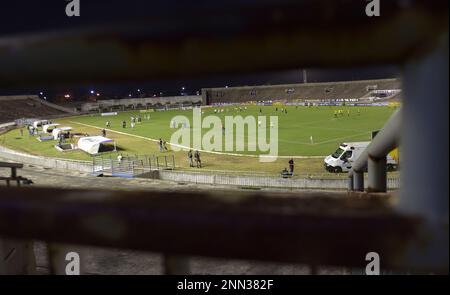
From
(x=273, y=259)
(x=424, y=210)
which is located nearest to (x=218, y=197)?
(x=273, y=259)

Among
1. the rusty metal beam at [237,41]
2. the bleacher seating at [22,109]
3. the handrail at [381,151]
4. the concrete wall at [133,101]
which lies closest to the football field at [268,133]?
the handrail at [381,151]

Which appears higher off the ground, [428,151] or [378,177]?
[428,151]

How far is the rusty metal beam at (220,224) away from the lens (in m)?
1.04

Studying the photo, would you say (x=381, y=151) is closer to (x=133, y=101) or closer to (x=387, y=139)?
(x=387, y=139)

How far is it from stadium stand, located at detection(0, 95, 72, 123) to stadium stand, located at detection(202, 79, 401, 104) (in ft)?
144

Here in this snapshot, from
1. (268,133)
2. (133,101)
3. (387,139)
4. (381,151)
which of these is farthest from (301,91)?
(387,139)

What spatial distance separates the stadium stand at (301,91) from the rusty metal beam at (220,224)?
10156 centimetres

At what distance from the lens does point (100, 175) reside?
24.0m

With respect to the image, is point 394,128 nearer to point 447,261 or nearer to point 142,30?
point 447,261

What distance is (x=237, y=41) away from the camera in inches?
40.3

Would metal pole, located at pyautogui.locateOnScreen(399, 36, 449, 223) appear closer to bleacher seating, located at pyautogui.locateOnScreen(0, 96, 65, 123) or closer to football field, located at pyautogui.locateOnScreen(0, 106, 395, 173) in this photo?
football field, located at pyautogui.locateOnScreen(0, 106, 395, 173)

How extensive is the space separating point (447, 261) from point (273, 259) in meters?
0.41

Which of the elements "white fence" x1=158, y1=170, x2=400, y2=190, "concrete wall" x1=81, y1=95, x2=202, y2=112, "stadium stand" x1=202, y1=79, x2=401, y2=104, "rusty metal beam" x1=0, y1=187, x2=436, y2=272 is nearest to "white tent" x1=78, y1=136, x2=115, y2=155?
"white fence" x1=158, y1=170, x2=400, y2=190

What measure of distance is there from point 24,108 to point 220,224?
93.3 meters
